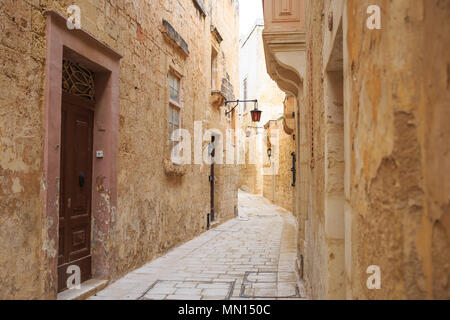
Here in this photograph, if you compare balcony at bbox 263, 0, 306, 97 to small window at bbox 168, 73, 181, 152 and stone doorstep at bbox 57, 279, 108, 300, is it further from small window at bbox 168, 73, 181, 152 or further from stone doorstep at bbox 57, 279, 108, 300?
stone doorstep at bbox 57, 279, 108, 300

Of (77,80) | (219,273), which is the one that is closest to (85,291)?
(219,273)

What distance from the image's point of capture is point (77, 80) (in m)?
4.43

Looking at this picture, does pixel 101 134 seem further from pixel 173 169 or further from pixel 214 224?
pixel 214 224

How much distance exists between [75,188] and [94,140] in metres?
0.69

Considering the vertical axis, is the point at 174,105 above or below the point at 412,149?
above

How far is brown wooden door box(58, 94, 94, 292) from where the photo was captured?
4.09 metres

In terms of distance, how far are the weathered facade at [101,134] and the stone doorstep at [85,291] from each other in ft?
0.52

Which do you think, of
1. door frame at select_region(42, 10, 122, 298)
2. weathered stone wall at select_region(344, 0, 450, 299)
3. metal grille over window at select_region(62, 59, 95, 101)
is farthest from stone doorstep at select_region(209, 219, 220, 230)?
weathered stone wall at select_region(344, 0, 450, 299)

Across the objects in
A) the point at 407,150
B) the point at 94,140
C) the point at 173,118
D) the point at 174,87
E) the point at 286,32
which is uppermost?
the point at 286,32

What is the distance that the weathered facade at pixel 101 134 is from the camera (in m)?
3.05

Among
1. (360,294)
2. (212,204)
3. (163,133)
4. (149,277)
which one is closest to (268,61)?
(163,133)

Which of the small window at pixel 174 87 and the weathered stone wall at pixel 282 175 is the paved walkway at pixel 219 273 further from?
the weathered stone wall at pixel 282 175
